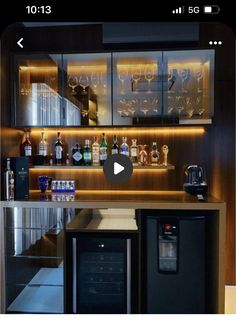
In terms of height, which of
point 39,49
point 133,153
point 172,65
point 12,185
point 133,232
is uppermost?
point 39,49

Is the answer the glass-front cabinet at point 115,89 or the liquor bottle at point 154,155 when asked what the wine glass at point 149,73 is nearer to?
the glass-front cabinet at point 115,89

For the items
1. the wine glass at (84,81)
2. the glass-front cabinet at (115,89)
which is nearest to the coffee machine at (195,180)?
the glass-front cabinet at (115,89)

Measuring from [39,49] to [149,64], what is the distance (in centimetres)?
83

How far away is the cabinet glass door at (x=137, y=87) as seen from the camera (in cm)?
192

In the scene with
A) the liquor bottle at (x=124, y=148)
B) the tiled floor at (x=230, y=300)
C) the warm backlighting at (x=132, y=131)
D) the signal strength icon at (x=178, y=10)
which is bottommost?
the tiled floor at (x=230, y=300)

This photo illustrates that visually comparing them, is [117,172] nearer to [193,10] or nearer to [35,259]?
[35,259]

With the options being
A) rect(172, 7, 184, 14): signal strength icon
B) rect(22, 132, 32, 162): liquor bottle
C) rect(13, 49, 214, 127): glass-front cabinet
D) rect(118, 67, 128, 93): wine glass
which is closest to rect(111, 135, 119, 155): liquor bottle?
rect(13, 49, 214, 127): glass-front cabinet

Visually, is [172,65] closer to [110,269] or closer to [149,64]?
[149,64]

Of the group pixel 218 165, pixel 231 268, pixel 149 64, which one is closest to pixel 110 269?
pixel 231 268

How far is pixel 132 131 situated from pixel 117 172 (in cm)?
81

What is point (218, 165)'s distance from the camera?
2115mm

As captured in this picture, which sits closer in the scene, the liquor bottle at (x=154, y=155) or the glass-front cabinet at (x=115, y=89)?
the glass-front cabinet at (x=115, y=89)

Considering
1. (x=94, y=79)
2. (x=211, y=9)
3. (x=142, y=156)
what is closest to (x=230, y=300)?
(x=142, y=156)

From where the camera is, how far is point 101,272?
1652mm
